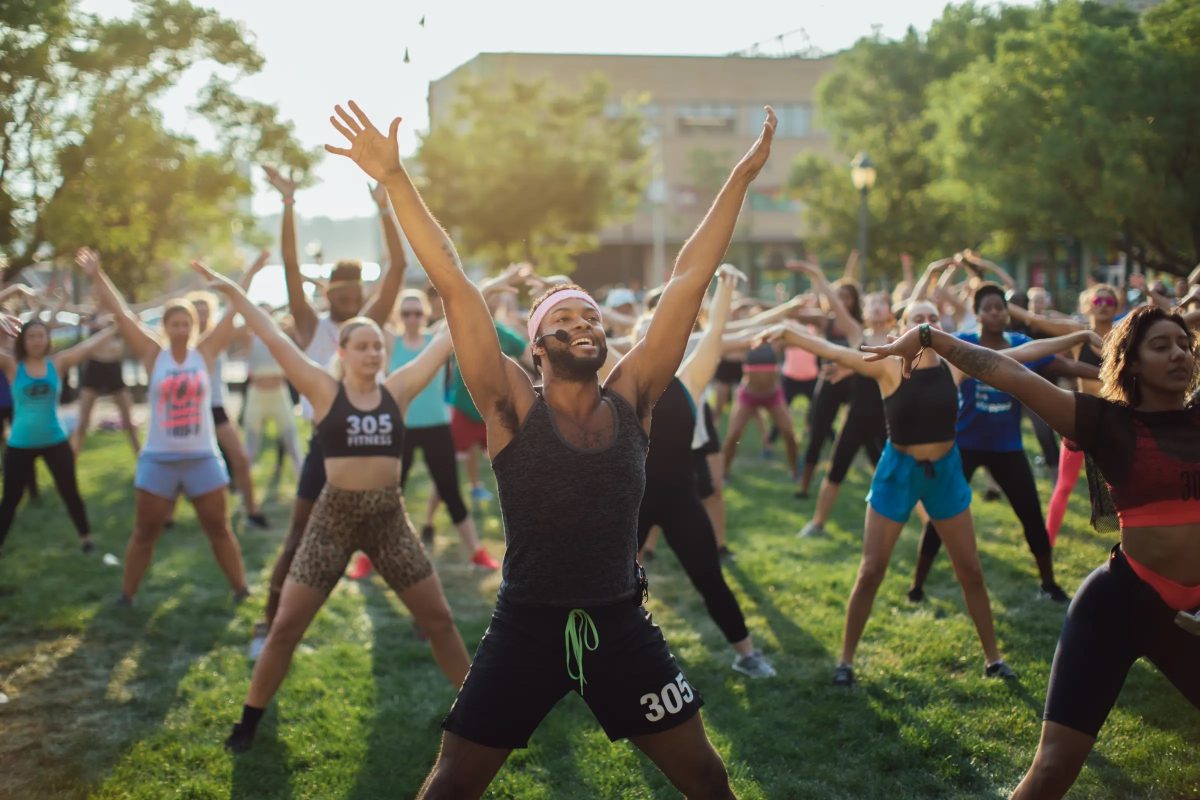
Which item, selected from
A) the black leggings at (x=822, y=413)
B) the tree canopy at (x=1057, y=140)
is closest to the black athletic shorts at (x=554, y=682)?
the tree canopy at (x=1057, y=140)

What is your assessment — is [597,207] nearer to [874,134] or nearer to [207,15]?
[874,134]

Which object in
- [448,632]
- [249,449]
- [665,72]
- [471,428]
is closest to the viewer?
[448,632]

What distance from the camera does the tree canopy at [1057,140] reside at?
10.9m

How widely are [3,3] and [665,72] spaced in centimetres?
5204

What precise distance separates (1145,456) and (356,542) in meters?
3.77

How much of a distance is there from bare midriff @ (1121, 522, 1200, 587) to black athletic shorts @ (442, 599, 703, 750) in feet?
5.84

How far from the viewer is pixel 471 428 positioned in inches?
433

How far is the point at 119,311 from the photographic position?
297 inches

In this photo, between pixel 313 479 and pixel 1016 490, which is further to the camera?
pixel 1016 490

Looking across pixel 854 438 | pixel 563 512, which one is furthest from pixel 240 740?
pixel 854 438

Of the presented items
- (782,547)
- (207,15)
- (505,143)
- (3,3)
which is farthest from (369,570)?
(505,143)

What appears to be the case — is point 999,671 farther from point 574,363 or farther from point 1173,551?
point 574,363

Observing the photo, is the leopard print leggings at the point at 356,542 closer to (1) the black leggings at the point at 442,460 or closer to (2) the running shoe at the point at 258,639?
(2) the running shoe at the point at 258,639

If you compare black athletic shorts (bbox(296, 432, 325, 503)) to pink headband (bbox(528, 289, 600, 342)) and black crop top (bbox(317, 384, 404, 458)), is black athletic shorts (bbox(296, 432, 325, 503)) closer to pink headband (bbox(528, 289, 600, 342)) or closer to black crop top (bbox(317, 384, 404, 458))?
black crop top (bbox(317, 384, 404, 458))
